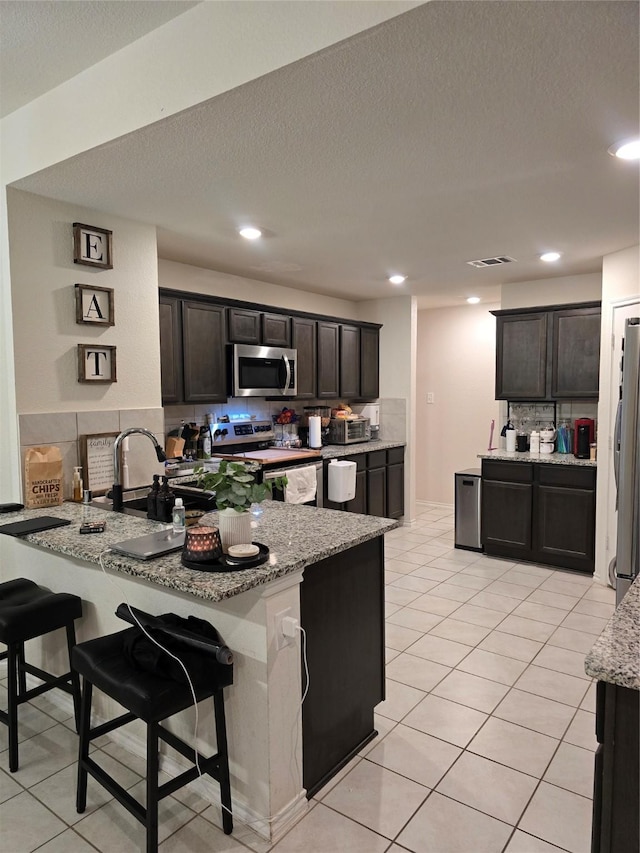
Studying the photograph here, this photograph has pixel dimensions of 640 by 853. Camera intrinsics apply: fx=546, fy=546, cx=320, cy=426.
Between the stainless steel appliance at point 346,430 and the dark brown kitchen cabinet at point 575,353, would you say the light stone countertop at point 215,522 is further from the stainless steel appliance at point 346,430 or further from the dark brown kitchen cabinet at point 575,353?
the dark brown kitchen cabinet at point 575,353

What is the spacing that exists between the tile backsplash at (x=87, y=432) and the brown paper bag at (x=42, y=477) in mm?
53

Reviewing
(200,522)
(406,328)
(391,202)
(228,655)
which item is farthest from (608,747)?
(406,328)

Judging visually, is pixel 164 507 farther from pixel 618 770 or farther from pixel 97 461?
pixel 618 770

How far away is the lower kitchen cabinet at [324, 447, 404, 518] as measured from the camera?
5375 mm

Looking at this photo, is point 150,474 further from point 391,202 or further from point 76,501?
point 391,202

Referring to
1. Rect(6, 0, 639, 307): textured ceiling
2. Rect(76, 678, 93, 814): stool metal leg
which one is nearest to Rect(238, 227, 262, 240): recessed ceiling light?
Rect(6, 0, 639, 307): textured ceiling

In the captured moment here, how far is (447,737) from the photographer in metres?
2.36

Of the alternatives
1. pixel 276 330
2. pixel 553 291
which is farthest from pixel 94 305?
pixel 553 291

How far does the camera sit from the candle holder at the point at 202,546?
71.7 inches

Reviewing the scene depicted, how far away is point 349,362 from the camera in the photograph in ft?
19.5

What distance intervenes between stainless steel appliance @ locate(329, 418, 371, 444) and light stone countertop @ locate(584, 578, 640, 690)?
4.32 metres

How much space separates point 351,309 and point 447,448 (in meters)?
2.13

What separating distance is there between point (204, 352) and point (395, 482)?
8.80 feet

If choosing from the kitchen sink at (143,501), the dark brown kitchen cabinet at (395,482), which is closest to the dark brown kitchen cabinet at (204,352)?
the kitchen sink at (143,501)
